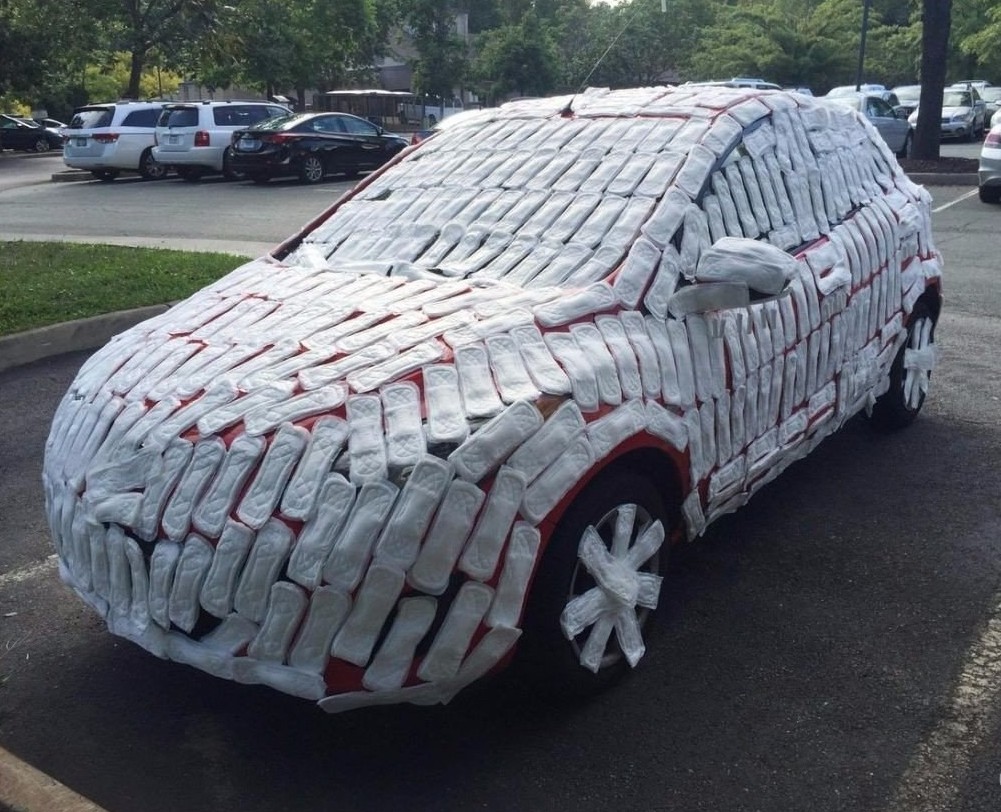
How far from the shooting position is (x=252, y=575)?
2.97 m

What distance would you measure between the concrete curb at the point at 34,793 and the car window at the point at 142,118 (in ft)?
81.3

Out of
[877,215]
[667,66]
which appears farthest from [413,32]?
[877,215]

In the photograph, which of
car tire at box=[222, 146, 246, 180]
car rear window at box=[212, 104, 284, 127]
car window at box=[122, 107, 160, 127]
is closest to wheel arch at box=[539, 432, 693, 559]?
car tire at box=[222, 146, 246, 180]

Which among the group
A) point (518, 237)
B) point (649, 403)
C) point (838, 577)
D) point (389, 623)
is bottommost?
point (838, 577)

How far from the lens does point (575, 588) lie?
133 inches

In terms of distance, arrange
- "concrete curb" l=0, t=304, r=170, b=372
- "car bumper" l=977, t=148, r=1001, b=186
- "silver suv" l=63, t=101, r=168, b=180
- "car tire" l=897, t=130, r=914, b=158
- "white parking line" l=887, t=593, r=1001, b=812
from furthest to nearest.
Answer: "silver suv" l=63, t=101, r=168, b=180
"car tire" l=897, t=130, r=914, b=158
"car bumper" l=977, t=148, r=1001, b=186
"concrete curb" l=0, t=304, r=170, b=372
"white parking line" l=887, t=593, r=1001, b=812

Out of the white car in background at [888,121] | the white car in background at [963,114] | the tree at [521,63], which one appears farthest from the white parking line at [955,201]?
the tree at [521,63]

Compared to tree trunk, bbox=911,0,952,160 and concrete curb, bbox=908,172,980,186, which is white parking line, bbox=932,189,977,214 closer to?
concrete curb, bbox=908,172,980,186

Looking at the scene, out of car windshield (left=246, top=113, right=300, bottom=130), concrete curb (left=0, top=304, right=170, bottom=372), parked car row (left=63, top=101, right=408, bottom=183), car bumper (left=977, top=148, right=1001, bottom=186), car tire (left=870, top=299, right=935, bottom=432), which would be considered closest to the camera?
car tire (left=870, top=299, right=935, bottom=432)

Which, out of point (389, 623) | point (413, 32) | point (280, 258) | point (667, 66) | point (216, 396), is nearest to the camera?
point (389, 623)

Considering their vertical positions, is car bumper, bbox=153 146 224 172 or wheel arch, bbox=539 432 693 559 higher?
wheel arch, bbox=539 432 693 559

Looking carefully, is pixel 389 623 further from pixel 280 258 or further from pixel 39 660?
pixel 280 258

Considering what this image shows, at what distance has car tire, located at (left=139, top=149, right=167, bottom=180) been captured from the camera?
84.6ft

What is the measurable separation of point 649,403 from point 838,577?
137 centimetres
